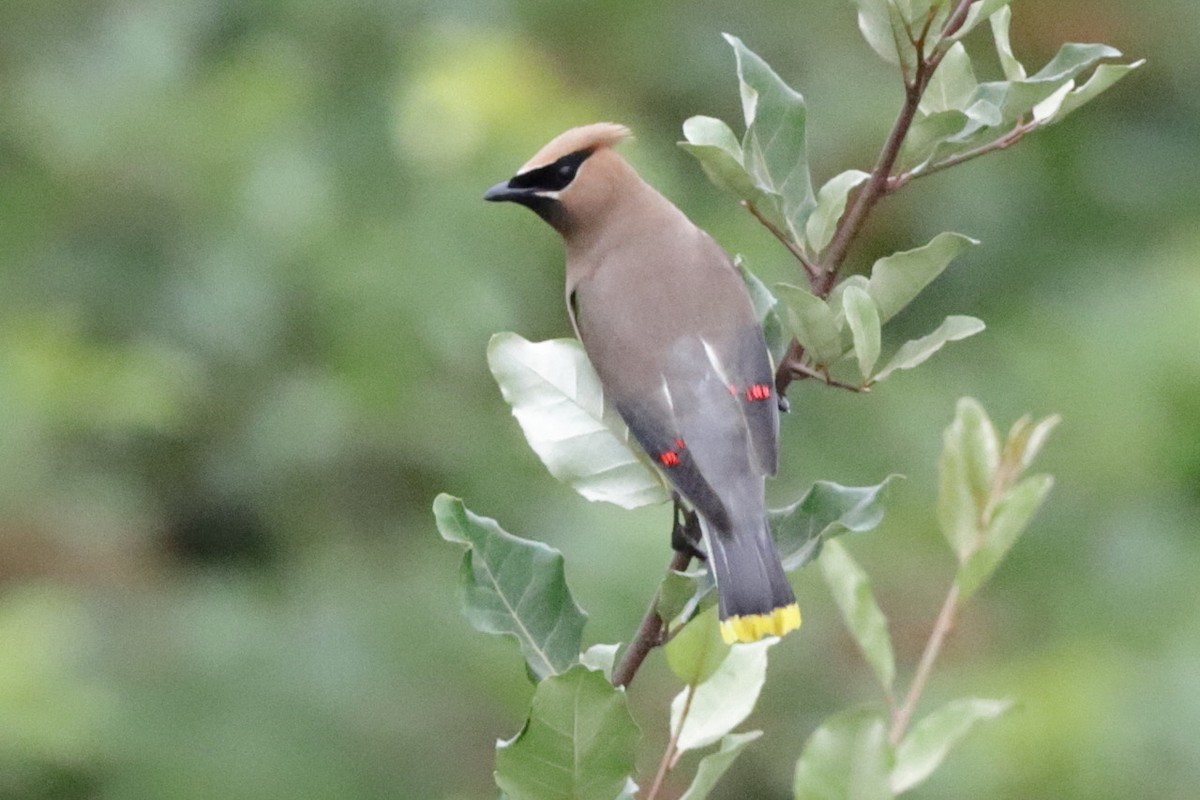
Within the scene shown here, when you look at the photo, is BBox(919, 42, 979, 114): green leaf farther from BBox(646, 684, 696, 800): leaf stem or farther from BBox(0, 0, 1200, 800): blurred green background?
BBox(0, 0, 1200, 800): blurred green background

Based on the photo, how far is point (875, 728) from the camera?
132 centimetres

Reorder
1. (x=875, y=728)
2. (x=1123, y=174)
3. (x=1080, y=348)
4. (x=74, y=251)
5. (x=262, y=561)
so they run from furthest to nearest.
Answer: (x=1123, y=174), (x=262, y=561), (x=74, y=251), (x=1080, y=348), (x=875, y=728)

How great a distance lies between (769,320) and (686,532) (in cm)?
23

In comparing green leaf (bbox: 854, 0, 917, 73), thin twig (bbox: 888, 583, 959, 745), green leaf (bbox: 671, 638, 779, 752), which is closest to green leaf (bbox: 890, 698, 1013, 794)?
thin twig (bbox: 888, 583, 959, 745)

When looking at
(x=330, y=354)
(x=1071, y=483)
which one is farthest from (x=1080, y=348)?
(x=330, y=354)

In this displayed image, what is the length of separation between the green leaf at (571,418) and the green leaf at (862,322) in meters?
0.24

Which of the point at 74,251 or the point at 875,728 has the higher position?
the point at 74,251

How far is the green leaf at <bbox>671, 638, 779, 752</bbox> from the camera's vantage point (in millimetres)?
1325

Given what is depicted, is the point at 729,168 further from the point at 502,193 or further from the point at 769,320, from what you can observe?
the point at 502,193

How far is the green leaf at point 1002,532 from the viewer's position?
147 cm

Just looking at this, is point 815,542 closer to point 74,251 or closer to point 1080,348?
point 1080,348

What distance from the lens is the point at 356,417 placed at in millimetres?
3732

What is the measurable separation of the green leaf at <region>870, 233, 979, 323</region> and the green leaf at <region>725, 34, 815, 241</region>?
0.07m

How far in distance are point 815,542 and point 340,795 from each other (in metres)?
2.28
